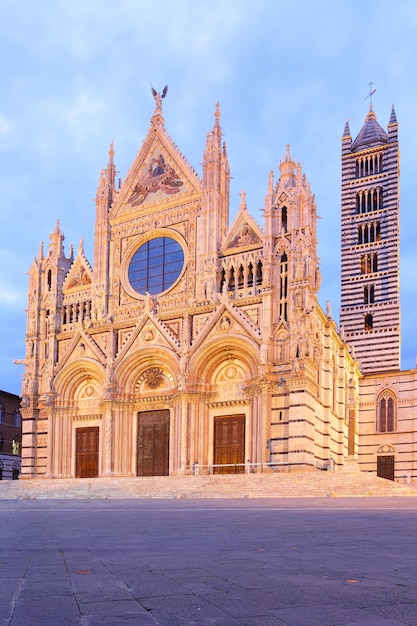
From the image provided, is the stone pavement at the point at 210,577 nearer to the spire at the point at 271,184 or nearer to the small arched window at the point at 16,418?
the spire at the point at 271,184

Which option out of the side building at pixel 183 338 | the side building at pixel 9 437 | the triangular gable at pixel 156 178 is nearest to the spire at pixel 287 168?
the side building at pixel 183 338

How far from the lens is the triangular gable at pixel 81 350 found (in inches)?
1500

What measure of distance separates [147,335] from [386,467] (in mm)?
18662

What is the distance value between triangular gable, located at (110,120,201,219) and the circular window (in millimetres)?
2511

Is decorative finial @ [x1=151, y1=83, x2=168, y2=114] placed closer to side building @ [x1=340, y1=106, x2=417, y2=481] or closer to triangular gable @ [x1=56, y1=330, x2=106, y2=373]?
triangular gable @ [x1=56, y1=330, x2=106, y2=373]

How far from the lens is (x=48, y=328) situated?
40.9m

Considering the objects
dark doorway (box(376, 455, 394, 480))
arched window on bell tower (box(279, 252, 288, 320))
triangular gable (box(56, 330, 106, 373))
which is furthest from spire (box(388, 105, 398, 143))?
triangular gable (box(56, 330, 106, 373))

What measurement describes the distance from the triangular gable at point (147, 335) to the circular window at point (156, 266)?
2.13 metres

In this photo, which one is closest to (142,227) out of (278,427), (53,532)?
(278,427)

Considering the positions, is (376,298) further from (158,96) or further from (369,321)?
(158,96)

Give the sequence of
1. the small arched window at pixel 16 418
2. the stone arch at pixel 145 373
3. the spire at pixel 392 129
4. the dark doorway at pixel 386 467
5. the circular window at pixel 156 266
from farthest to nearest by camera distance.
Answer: the small arched window at pixel 16 418 < the spire at pixel 392 129 < the dark doorway at pixel 386 467 < the circular window at pixel 156 266 < the stone arch at pixel 145 373

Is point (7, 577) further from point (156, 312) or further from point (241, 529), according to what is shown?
point (156, 312)

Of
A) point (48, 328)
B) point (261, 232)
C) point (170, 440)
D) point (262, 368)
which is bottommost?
point (170, 440)

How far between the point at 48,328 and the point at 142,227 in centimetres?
851
